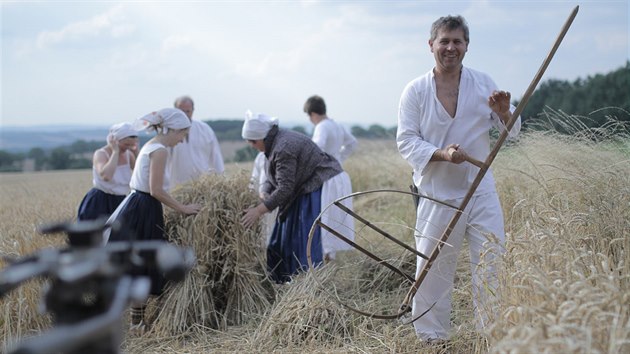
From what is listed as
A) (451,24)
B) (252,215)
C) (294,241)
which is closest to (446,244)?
(451,24)

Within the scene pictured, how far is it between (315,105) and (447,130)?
317 cm

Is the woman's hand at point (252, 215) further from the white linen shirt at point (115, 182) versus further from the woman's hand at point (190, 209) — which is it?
the white linen shirt at point (115, 182)

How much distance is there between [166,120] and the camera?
4.44m

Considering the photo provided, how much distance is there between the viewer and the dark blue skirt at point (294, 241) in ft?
16.1

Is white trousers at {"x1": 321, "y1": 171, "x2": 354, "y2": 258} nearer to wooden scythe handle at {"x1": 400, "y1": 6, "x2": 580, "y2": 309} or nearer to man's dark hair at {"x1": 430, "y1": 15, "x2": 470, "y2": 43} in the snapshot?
wooden scythe handle at {"x1": 400, "y1": 6, "x2": 580, "y2": 309}

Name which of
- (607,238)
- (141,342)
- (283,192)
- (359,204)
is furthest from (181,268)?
(359,204)

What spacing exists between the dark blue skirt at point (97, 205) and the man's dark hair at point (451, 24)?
114 inches

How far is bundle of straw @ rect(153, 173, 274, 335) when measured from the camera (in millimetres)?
4387

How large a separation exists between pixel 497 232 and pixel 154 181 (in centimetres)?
228

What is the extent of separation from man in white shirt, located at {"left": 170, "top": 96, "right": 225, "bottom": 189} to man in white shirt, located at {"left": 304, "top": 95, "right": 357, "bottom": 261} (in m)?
1.05

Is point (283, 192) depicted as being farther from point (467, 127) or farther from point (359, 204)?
point (359, 204)

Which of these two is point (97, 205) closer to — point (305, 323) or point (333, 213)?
point (333, 213)

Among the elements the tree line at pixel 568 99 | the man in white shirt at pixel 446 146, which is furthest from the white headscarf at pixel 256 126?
the tree line at pixel 568 99

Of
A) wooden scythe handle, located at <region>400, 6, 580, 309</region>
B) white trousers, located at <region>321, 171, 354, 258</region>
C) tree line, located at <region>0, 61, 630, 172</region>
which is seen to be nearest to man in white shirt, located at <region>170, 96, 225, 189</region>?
white trousers, located at <region>321, 171, 354, 258</region>
